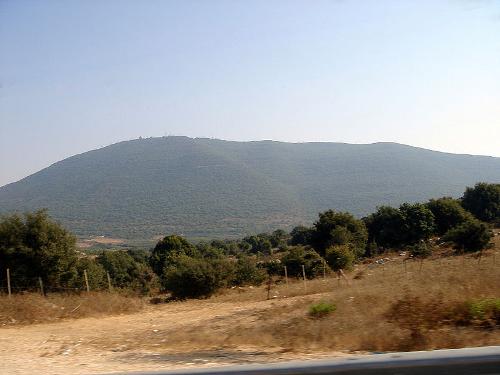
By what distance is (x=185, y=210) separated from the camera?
143 m

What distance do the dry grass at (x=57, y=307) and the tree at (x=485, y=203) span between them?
3686 centimetres

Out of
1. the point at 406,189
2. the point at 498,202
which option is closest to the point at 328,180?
the point at 406,189

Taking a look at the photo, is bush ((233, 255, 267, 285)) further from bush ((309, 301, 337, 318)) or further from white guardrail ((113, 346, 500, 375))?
white guardrail ((113, 346, 500, 375))

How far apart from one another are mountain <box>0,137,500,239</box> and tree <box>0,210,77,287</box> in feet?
281

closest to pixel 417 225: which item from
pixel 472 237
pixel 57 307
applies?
pixel 472 237

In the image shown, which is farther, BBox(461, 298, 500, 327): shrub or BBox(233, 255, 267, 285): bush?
BBox(233, 255, 267, 285): bush

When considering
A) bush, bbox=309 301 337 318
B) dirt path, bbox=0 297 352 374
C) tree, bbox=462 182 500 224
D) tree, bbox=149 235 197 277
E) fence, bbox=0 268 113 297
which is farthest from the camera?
tree, bbox=462 182 500 224

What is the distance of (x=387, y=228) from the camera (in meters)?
44.2

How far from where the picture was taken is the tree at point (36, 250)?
22734 mm

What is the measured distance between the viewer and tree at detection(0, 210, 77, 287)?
2273 cm

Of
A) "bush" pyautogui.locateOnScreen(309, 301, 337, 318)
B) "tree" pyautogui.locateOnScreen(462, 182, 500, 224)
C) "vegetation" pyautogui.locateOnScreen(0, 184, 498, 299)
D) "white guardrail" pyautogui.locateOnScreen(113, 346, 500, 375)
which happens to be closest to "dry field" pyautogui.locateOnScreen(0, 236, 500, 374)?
"bush" pyautogui.locateOnScreen(309, 301, 337, 318)

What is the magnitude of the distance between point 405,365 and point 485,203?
4755 centimetres

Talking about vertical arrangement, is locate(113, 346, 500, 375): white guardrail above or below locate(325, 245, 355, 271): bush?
above

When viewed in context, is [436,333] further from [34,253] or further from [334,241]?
[334,241]
